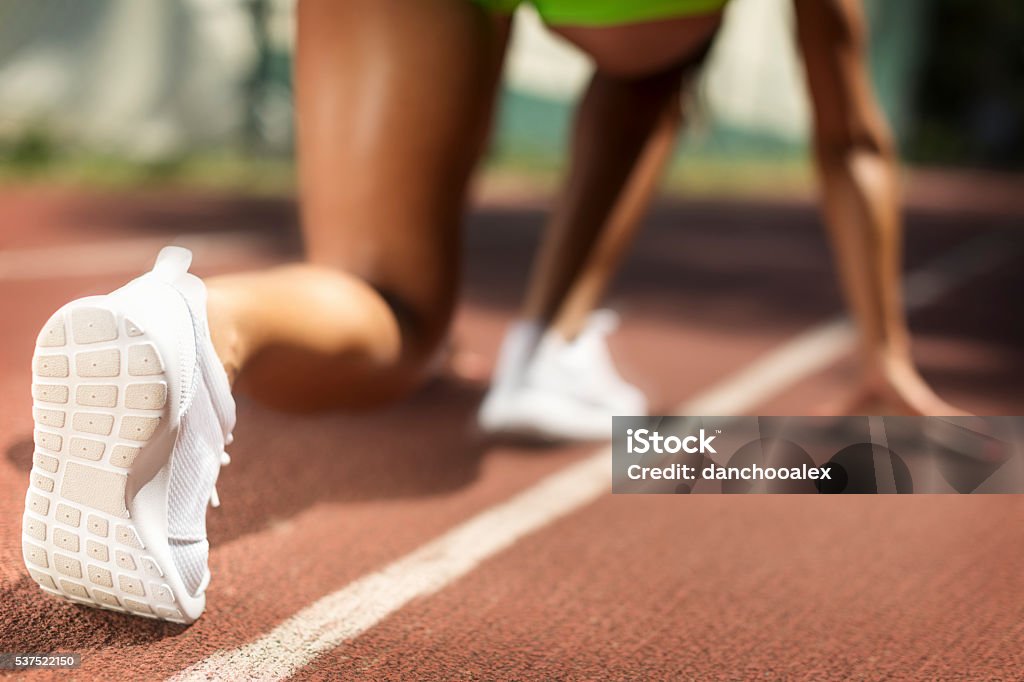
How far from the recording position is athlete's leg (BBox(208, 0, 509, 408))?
1.80 metres

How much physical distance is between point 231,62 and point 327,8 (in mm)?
7670

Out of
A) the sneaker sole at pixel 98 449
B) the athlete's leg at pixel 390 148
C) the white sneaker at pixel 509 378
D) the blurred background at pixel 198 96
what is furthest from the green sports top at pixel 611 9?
the sneaker sole at pixel 98 449

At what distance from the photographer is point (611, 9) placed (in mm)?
1907

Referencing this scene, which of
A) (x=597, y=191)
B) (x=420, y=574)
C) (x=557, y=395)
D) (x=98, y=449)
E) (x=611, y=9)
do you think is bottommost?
(x=420, y=574)

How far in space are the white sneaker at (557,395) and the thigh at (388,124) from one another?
63cm

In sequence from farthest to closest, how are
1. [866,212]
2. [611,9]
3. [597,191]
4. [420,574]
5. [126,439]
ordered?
[597,191]
[866,212]
[611,9]
[420,574]
[126,439]

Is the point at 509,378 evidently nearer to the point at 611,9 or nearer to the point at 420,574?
the point at 420,574

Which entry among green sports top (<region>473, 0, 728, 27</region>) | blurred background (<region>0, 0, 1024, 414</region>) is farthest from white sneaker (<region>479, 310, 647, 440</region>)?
green sports top (<region>473, 0, 728, 27</region>)

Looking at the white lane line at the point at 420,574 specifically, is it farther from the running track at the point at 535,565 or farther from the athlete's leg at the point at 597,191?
the athlete's leg at the point at 597,191

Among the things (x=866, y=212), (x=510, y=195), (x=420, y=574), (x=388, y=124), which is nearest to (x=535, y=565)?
(x=420, y=574)

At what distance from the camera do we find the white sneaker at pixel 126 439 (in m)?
1.29

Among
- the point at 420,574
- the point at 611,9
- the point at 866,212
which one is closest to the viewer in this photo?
the point at 420,574

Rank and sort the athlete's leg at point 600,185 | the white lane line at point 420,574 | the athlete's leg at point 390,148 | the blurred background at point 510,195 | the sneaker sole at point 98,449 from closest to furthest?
the sneaker sole at point 98,449, the white lane line at point 420,574, the athlete's leg at point 390,148, the athlete's leg at point 600,185, the blurred background at point 510,195

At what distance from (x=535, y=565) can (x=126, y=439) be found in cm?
81
